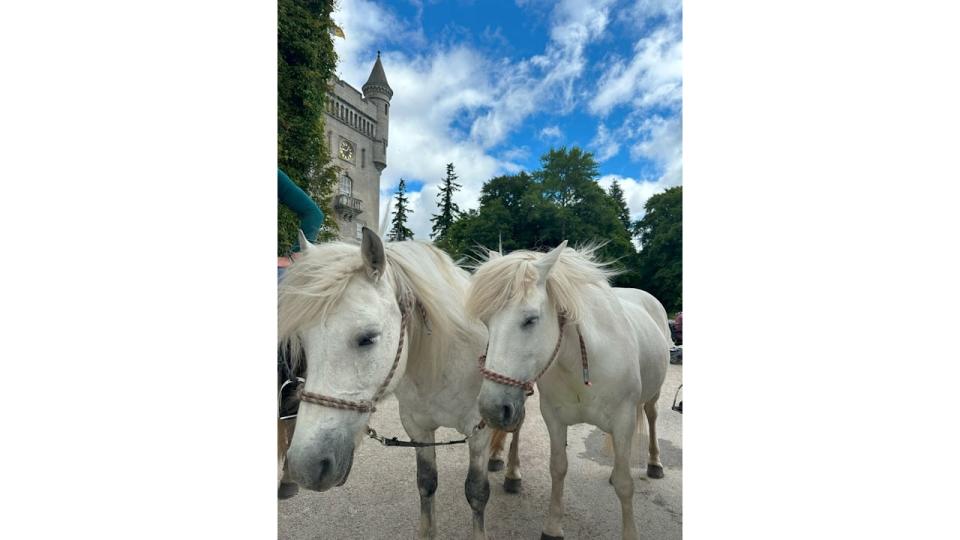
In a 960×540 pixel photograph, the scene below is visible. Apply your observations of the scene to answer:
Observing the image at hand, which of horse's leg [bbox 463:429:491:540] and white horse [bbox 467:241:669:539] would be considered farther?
horse's leg [bbox 463:429:491:540]

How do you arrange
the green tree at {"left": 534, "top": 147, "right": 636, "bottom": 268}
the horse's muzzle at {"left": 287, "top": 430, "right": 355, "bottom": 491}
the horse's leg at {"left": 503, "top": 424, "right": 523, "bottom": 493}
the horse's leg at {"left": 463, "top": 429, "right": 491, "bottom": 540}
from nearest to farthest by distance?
1. the horse's muzzle at {"left": 287, "top": 430, "right": 355, "bottom": 491}
2. the green tree at {"left": 534, "top": 147, "right": 636, "bottom": 268}
3. the horse's leg at {"left": 463, "top": 429, "right": 491, "bottom": 540}
4. the horse's leg at {"left": 503, "top": 424, "right": 523, "bottom": 493}

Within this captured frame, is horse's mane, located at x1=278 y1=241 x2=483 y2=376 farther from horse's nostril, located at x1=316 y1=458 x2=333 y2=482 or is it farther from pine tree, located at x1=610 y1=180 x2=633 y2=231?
pine tree, located at x1=610 y1=180 x2=633 y2=231

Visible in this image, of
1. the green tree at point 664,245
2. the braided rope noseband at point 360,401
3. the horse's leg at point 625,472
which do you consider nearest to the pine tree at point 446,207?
the braided rope noseband at point 360,401

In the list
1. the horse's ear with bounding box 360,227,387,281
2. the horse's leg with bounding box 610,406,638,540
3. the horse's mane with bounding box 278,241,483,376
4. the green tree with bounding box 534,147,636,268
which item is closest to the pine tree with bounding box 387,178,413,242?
the horse's mane with bounding box 278,241,483,376

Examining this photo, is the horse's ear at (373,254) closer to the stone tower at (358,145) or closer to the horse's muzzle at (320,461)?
the stone tower at (358,145)

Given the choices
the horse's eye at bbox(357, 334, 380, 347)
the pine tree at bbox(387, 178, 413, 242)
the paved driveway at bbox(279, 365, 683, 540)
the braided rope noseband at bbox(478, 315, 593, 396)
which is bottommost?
the paved driveway at bbox(279, 365, 683, 540)
